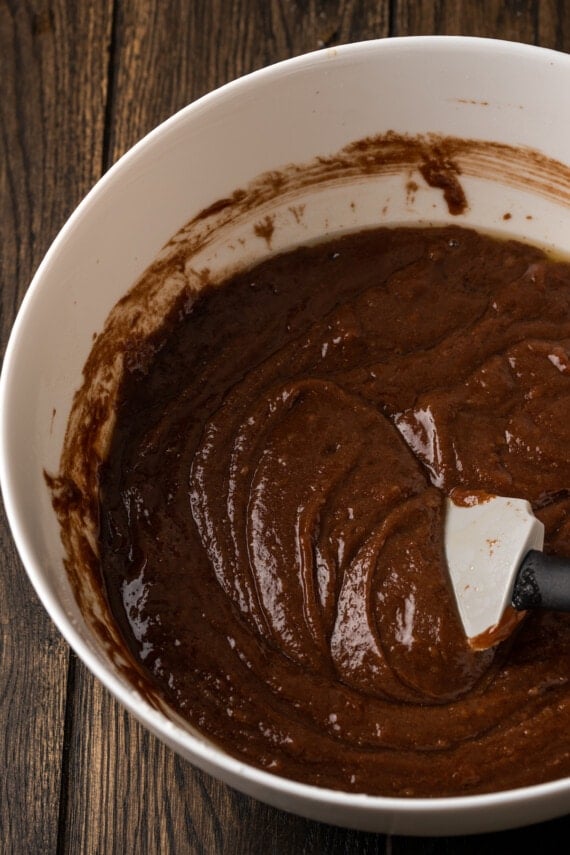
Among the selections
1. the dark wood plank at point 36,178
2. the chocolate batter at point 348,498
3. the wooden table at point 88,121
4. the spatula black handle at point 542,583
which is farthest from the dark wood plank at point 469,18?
the spatula black handle at point 542,583

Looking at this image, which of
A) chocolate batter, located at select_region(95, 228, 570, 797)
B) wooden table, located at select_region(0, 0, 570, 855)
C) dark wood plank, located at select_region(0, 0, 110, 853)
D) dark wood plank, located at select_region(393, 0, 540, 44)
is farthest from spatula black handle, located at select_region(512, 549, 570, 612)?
dark wood plank, located at select_region(393, 0, 540, 44)

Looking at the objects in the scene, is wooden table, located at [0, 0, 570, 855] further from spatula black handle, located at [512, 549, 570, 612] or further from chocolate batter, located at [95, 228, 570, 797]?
spatula black handle, located at [512, 549, 570, 612]

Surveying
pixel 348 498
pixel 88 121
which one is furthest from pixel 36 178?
pixel 348 498

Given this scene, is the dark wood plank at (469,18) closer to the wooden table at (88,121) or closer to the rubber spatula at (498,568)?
the wooden table at (88,121)

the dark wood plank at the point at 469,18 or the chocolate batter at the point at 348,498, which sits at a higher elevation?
the dark wood plank at the point at 469,18

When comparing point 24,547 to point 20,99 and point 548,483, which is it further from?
point 20,99

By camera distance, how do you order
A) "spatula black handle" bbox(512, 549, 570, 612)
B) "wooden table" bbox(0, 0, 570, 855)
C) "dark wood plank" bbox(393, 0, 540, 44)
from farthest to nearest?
"dark wood plank" bbox(393, 0, 540, 44), "wooden table" bbox(0, 0, 570, 855), "spatula black handle" bbox(512, 549, 570, 612)
